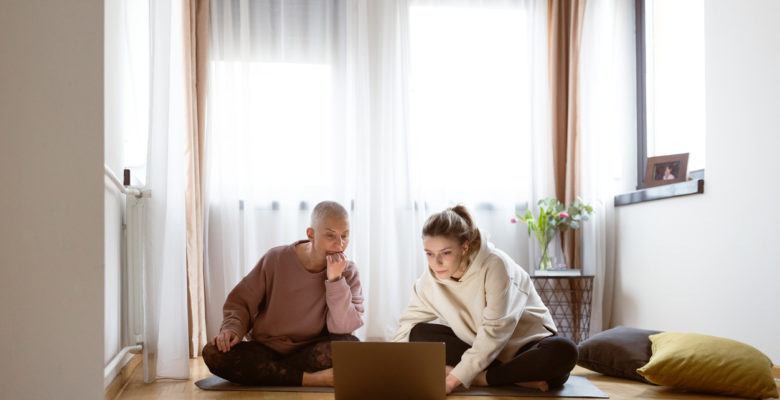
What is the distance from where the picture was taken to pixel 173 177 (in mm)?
2686

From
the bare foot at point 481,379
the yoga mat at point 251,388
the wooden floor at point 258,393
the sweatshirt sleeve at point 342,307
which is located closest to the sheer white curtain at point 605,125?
the wooden floor at point 258,393

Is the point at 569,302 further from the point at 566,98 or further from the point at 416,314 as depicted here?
the point at 416,314

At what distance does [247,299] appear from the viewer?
268 cm

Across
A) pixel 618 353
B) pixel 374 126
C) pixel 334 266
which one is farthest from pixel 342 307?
pixel 374 126

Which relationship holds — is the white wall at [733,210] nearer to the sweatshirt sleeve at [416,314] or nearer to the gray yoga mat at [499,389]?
the gray yoga mat at [499,389]

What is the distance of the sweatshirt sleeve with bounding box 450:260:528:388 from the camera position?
234 cm

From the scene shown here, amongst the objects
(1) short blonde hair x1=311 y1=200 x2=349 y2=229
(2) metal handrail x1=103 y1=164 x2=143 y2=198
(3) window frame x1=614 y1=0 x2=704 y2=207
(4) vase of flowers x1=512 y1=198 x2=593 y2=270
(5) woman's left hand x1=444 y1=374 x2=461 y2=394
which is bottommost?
(5) woman's left hand x1=444 y1=374 x2=461 y2=394

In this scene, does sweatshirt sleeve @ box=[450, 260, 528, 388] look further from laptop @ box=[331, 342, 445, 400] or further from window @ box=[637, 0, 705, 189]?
window @ box=[637, 0, 705, 189]

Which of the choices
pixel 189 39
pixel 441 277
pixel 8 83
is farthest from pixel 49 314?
pixel 189 39

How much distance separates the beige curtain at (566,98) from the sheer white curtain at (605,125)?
0.06 metres

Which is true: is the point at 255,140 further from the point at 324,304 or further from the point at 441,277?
the point at 441,277

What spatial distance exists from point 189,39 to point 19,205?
2.24m

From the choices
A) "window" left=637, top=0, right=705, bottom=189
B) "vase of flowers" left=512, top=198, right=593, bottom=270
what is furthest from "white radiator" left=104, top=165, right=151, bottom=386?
"window" left=637, top=0, right=705, bottom=189

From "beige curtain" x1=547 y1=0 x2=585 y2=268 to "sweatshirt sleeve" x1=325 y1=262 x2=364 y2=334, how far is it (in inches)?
69.9
